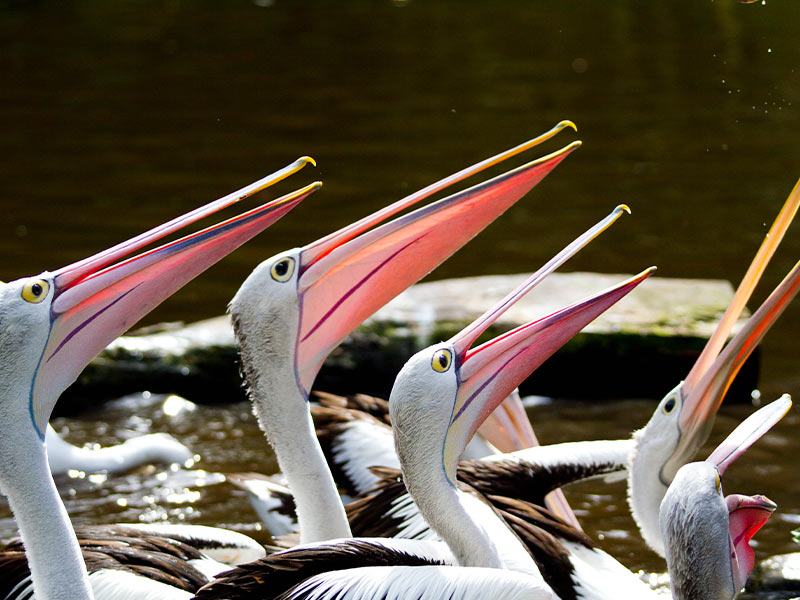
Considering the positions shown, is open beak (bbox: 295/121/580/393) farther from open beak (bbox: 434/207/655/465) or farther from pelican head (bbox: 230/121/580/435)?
open beak (bbox: 434/207/655/465)

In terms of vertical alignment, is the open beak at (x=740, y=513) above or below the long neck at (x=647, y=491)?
above

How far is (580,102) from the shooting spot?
1155 centimetres

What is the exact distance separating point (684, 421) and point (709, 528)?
990 mm

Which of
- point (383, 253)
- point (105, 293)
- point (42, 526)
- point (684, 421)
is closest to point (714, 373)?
point (684, 421)

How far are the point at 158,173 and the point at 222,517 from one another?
535 centimetres

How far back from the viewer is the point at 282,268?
3.09 meters

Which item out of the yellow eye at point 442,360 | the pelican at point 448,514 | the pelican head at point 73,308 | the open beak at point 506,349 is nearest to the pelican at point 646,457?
the pelican at point 448,514

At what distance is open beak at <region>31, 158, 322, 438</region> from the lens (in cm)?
255

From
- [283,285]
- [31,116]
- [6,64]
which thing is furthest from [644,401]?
[6,64]

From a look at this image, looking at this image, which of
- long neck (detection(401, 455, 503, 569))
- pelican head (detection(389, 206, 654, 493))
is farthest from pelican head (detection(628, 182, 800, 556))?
long neck (detection(401, 455, 503, 569))

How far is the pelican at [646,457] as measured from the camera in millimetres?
3273

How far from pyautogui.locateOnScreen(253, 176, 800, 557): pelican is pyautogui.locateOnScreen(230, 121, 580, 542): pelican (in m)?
0.24

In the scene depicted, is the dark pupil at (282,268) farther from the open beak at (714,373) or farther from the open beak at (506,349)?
the open beak at (714,373)

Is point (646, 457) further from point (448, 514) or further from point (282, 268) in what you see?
point (282, 268)
